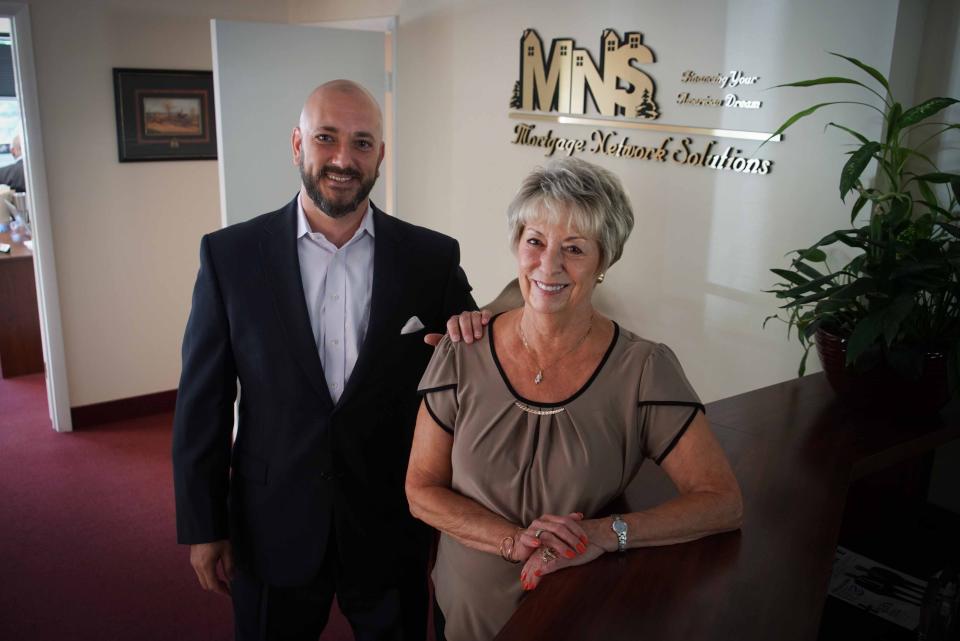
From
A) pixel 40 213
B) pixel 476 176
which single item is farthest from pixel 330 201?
pixel 40 213

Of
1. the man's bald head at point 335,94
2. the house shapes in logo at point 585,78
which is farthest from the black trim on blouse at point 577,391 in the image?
the house shapes in logo at point 585,78

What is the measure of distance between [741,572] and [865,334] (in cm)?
96

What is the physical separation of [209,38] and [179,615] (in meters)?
3.43

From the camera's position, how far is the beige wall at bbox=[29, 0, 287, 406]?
4633 mm

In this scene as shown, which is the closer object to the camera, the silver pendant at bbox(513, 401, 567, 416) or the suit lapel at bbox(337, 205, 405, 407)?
the silver pendant at bbox(513, 401, 567, 416)

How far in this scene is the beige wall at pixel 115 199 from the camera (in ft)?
15.2

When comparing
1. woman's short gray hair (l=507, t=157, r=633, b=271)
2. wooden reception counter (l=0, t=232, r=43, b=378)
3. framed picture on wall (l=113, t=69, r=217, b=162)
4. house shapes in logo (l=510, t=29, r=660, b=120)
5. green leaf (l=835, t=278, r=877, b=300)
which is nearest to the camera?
woman's short gray hair (l=507, t=157, r=633, b=271)

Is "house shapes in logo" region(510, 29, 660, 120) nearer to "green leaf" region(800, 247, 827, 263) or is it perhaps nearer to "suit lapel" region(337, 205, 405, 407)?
"green leaf" region(800, 247, 827, 263)

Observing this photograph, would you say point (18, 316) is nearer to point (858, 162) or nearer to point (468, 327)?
point (468, 327)

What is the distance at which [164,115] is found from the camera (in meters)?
4.96

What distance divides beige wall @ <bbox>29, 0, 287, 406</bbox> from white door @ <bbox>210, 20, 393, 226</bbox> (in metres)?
0.87

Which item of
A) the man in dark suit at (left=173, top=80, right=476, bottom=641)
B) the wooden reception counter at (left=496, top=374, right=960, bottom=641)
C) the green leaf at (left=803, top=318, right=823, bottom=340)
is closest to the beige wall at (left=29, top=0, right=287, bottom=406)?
the man in dark suit at (left=173, top=80, right=476, bottom=641)

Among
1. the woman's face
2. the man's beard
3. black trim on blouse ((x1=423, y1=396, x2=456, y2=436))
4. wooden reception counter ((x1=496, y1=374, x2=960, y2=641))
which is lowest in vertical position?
wooden reception counter ((x1=496, y1=374, x2=960, y2=641))

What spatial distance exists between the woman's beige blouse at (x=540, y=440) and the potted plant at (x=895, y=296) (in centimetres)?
87
